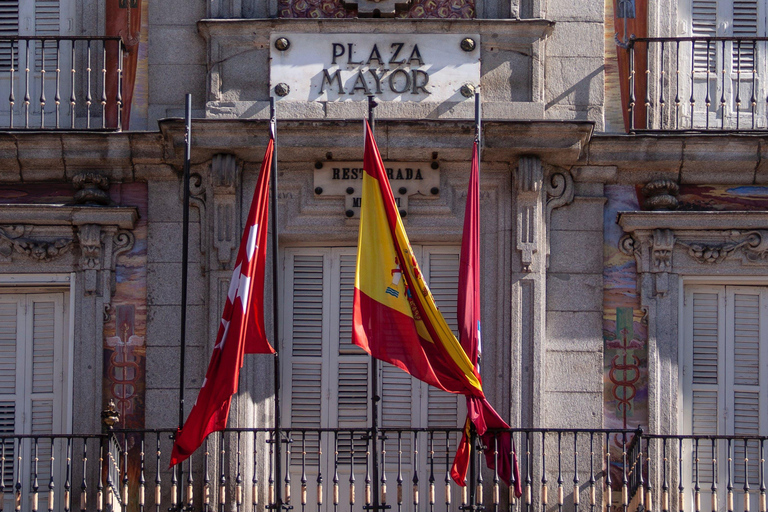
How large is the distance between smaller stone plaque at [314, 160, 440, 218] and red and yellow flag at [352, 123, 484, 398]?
1.09 meters

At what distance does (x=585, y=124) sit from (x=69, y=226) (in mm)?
4481

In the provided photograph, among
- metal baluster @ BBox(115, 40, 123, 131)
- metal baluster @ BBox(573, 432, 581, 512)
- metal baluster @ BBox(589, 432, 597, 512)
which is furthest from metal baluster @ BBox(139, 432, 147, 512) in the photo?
metal baluster @ BBox(589, 432, 597, 512)

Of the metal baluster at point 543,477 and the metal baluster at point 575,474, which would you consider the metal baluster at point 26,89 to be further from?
the metal baluster at point 575,474

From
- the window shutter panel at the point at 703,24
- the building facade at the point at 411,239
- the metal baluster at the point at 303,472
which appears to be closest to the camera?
the metal baluster at the point at 303,472

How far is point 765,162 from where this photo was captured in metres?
13.0

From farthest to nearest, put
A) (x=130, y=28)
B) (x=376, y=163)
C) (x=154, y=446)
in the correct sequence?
(x=130, y=28) → (x=154, y=446) → (x=376, y=163)

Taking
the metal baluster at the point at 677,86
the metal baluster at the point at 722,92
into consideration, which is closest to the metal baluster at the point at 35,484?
the metal baluster at the point at 677,86

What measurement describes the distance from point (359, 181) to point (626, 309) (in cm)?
253

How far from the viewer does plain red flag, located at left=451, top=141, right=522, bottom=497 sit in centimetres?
1181

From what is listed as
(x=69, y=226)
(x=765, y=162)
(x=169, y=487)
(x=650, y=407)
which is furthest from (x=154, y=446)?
(x=765, y=162)

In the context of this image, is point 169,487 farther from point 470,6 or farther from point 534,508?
point 470,6

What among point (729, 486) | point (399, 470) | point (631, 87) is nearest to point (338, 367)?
point (399, 470)

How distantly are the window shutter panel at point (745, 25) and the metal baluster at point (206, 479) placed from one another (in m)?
5.80

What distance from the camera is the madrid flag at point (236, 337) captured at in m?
11.6
